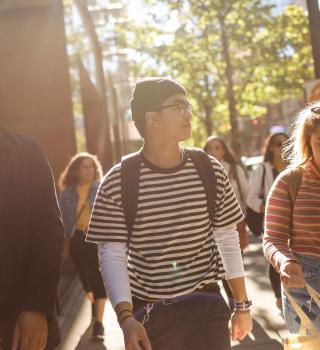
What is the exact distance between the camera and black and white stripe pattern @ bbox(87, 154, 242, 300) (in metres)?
3.29

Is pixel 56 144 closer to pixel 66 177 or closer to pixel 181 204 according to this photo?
pixel 66 177

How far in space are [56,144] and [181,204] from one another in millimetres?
8725

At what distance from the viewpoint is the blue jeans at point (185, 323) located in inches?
129

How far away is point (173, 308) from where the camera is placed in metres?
3.29

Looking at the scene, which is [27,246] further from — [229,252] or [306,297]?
[306,297]

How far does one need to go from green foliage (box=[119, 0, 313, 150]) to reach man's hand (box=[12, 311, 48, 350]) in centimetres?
2296

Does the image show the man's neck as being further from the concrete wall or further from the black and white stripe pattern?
the concrete wall

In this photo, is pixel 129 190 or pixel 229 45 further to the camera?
pixel 229 45

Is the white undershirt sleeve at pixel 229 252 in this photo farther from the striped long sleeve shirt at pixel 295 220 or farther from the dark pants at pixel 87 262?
the dark pants at pixel 87 262

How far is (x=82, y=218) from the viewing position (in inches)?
335

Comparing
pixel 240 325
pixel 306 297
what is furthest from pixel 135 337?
pixel 306 297

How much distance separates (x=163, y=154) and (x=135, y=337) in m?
0.84

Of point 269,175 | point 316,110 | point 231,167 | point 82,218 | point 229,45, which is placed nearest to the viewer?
point 316,110

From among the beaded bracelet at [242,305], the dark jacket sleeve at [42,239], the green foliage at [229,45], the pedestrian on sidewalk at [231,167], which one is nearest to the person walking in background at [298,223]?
the beaded bracelet at [242,305]
